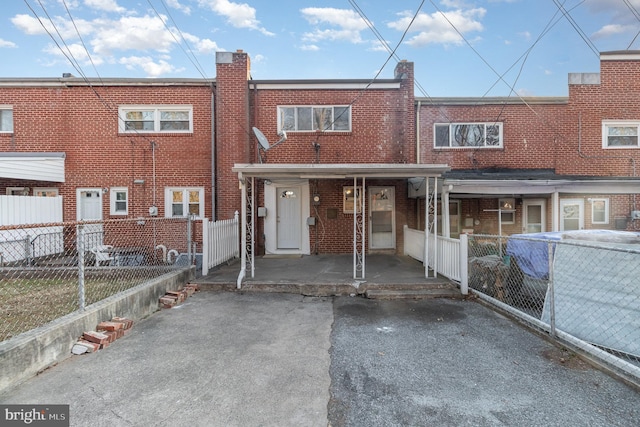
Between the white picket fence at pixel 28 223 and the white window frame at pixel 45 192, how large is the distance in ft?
1.31

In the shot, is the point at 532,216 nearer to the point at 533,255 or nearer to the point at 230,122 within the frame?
the point at 533,255

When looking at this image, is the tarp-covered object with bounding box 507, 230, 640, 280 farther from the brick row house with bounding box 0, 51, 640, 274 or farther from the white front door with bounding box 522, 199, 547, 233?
the white front door with bounding box 522, 199, 547, 233

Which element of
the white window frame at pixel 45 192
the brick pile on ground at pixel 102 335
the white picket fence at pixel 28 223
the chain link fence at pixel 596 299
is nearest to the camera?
the chain link fence at pixel 596 299

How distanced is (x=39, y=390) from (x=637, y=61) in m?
17.4

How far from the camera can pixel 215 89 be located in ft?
34.4

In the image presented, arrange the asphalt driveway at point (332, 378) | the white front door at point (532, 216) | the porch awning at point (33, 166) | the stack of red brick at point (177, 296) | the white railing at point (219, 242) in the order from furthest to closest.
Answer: the white front door at point (532, 216), the porch awning at point (33, 166), the white railing at point (219, 242), the stack of red brick at point (177, 296), the asphalt driveway at point (332, 378)

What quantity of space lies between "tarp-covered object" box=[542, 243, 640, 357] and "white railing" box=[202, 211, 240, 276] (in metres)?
6.67

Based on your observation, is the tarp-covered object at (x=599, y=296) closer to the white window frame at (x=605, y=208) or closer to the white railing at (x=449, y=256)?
the white railing at (x=449, y=256)

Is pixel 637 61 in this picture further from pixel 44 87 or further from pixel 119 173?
pixel 44 87

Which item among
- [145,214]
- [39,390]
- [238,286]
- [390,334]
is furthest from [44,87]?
[390,334]

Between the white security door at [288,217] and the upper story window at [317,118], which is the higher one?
the upper story window at [317,118]

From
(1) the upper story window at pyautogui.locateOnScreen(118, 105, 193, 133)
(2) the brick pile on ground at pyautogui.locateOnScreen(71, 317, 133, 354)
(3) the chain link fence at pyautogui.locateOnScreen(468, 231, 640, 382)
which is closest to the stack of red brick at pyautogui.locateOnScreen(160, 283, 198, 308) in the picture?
(2) the brick pile on ground at pyautogui.locateOnScreen(71, 317, 133, 354)

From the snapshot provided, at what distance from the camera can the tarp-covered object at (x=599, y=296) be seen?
3.58 meters

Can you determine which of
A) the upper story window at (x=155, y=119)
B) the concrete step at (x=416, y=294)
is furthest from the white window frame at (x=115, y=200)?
the concrete step at (x=416, y=294)
